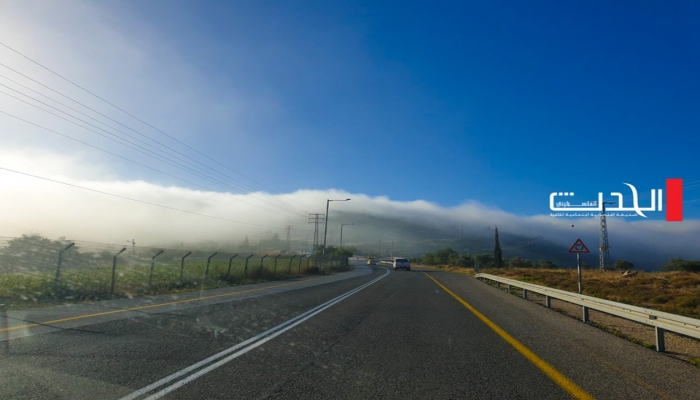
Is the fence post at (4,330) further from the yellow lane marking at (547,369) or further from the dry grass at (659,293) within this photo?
the dry grass at (659,293)

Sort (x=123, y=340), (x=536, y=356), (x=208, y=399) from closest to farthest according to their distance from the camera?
(x=208, y=399)
(x=536, y=356)
(x=123, y=340)

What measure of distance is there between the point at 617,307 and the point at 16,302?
1585cm

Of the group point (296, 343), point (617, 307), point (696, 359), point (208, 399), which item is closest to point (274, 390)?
point (208, 399)

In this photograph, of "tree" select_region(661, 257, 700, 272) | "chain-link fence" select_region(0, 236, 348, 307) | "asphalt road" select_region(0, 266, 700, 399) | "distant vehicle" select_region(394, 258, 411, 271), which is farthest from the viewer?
"distant vehicle" select_region(394, 258, 411, 271)

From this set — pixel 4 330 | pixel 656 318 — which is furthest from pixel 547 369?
pixel 4 330

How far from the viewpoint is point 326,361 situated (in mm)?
6328

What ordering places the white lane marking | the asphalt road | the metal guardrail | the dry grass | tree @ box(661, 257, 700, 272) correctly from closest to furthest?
the white lane marking, the asphalt road, the metal guardrail, the dry grass, tree @ box(661, 257, 700, 272)

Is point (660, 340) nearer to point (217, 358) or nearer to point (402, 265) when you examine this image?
point (217, 358)

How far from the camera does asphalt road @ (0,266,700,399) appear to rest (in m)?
4.96

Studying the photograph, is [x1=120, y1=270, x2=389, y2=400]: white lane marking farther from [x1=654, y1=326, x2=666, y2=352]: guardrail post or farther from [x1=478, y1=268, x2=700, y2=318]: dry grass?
[x1=478, y1=268, x2=700, y2=318]: dry grass

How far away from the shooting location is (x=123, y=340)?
296 inches

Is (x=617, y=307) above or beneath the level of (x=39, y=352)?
above

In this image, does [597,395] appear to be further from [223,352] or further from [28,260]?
[28,260]

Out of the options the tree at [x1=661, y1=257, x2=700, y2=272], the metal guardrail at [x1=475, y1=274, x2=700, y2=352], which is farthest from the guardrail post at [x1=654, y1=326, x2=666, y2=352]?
the tree at [x1=661, y1=257, x2=700, y2=272]
